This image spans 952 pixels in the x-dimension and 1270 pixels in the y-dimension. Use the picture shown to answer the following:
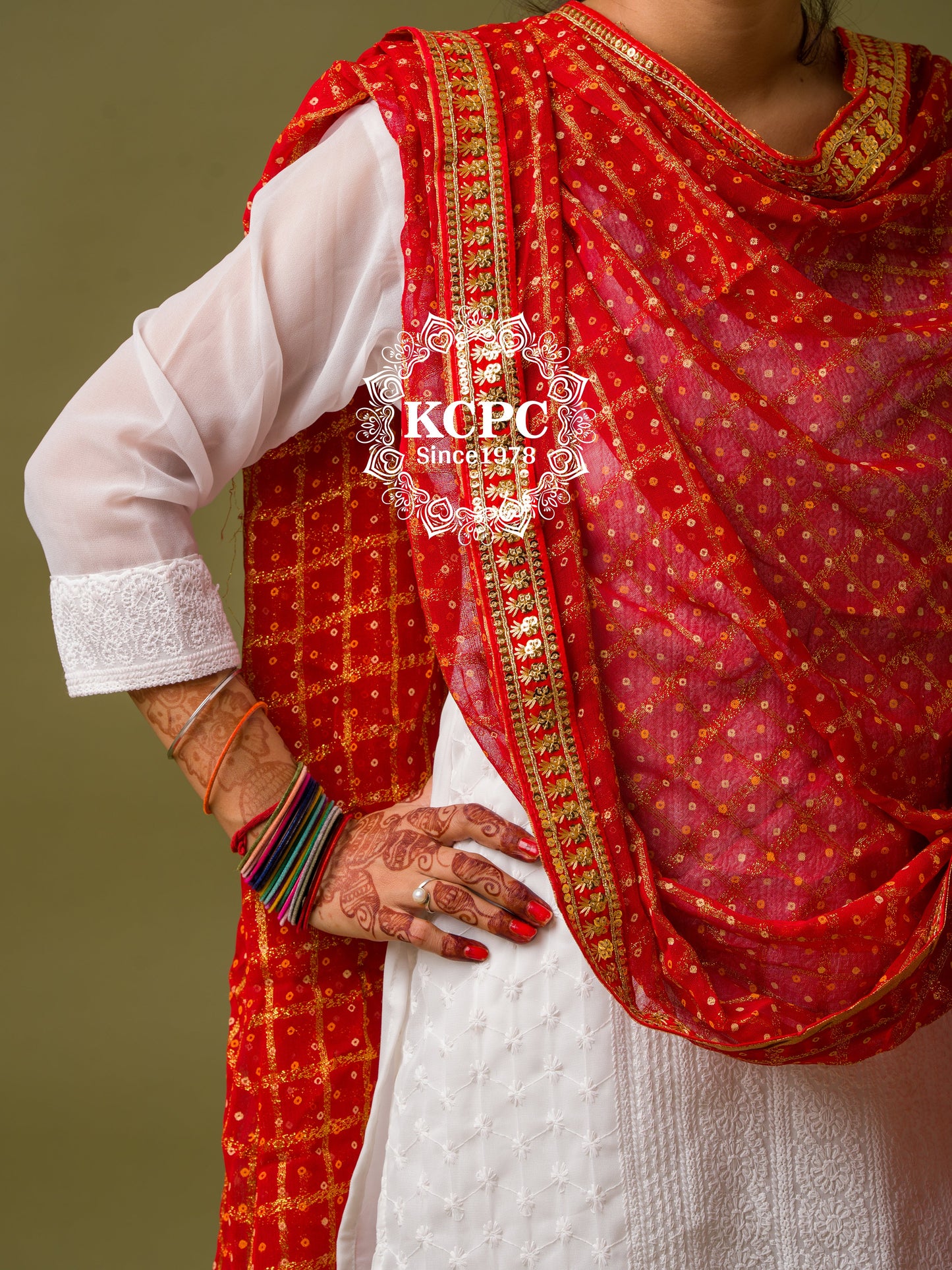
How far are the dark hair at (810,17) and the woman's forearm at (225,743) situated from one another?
66 cm

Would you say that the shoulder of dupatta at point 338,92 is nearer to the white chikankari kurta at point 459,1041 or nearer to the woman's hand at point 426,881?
the white chikankari kurta at point 459,1041

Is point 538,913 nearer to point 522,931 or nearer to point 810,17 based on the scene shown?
point 522,931

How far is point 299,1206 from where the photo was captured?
112 centimetres

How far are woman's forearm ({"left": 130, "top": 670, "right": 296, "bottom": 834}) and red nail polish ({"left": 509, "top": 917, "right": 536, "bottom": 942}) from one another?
22cm

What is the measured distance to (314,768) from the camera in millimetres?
1142

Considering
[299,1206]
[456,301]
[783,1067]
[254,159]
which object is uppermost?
[456,301]

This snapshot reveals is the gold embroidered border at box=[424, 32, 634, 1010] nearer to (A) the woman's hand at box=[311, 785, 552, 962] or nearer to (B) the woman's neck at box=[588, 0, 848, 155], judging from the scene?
(A) the woman's hand at box=[311, 785, 552, 962]

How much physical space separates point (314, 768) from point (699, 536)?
0.39 m

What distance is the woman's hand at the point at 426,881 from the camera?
1004 mm

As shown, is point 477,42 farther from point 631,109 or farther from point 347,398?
point 347,398

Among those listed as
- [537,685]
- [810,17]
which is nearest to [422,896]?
[537,685]

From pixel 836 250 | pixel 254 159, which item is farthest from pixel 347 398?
pixel 254 159

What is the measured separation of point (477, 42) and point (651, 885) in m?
0.62

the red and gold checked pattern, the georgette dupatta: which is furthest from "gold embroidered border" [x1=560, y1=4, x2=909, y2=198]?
the red and gold checked pattern
